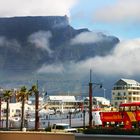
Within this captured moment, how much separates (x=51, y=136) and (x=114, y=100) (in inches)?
6598

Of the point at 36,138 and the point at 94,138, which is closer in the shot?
the point at 36,138

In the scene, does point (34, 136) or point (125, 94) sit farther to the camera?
point (125, 94)

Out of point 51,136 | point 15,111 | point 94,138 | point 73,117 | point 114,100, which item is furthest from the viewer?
point 114,100

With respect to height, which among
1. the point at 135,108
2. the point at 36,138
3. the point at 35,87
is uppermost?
the point at 35,87

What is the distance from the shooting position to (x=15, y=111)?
161375mm

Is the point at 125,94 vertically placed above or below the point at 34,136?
above

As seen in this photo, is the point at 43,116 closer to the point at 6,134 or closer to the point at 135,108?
the point at 135,108

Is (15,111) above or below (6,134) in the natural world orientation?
above

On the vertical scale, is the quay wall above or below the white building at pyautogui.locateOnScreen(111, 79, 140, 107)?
below

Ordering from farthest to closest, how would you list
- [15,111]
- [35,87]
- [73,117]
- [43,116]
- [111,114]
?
[15,111], [43,116], [73,117], [35,87], [111,114]

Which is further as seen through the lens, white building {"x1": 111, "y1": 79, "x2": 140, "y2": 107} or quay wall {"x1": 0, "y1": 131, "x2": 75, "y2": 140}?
white building {"x1": 111, "y1": 79, "x2": 140, "y2": 107}

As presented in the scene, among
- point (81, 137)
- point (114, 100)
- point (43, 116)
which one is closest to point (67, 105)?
point (114, 100)

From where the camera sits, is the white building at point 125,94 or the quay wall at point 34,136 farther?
the white building at point 125,94

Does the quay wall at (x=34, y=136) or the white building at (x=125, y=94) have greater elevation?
the white building at (x=125, y=94)
